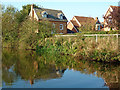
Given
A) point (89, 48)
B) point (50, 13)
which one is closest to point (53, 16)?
point (50, 13)

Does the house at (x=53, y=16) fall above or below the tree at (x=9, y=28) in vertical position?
above

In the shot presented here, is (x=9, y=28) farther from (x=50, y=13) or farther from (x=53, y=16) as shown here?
(x=50, y=13)

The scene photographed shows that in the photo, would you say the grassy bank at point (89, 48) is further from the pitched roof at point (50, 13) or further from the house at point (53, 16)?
the pitched roof at point (50, 13)

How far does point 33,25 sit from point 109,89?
58.1 ft

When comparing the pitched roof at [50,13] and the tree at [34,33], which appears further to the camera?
the pitched roof at [50,13]

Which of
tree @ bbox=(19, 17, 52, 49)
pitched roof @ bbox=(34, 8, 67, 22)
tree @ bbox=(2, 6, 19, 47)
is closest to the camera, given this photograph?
tree @ bbox=(19, 17, 52, 49)

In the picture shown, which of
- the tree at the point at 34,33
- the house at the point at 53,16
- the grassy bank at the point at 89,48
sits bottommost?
the grassy bank at the point at 89,48

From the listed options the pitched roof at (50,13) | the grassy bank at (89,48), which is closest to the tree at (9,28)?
the pitched roof at (50,13)

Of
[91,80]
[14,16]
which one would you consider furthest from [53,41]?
[14,16]

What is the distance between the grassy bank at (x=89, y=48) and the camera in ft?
37.2

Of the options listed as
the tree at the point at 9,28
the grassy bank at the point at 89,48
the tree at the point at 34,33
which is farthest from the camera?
the tree at the point at 9,28

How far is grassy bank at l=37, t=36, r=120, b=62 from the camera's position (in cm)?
1134

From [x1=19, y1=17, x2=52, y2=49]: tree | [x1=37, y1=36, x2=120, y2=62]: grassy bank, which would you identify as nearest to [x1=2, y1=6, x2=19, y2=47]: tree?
[x1=19, y1=17, x2=52, y2=49]: tree

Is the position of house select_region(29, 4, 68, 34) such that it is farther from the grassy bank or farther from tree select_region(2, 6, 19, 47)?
the grassy bank
